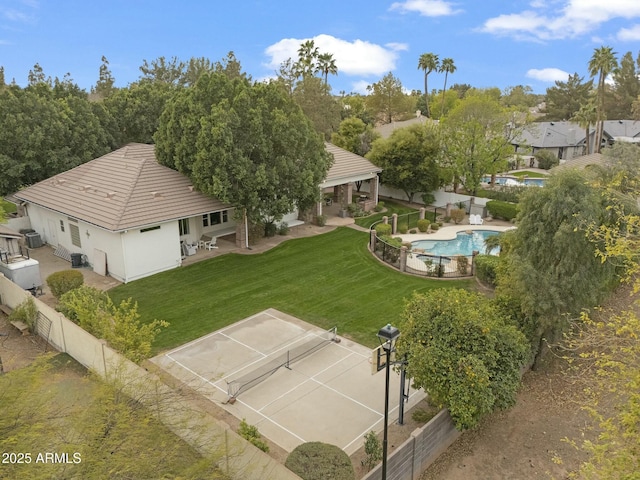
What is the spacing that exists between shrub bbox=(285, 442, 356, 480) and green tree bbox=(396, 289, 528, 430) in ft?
9.20

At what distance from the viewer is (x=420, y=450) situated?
10.4 meters

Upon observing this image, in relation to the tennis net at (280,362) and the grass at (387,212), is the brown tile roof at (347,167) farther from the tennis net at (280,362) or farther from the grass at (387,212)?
the tennis net at (280,362)

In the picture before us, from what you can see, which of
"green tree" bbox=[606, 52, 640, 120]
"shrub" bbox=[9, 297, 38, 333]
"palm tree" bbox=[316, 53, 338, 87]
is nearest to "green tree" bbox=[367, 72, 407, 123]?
"palm tree" bbox=[316, 53, 338, 87]

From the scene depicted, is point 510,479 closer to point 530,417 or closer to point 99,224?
point 530,417

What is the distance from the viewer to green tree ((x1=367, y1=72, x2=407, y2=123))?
68062 mm

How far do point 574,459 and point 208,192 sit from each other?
18.1 meters

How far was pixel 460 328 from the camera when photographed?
11.4 metres

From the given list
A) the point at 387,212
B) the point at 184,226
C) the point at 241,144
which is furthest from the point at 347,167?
the point at 184,226

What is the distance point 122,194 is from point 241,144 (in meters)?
6.00

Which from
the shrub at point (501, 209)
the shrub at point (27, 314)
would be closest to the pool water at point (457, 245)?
the shrub at point (501, 209)

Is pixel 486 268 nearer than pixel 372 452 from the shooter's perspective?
No

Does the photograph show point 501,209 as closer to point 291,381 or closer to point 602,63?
point 291,381

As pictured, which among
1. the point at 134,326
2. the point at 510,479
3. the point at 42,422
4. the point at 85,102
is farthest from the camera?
the point at 85,102

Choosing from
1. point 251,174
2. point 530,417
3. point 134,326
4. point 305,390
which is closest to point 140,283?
point 251,174
